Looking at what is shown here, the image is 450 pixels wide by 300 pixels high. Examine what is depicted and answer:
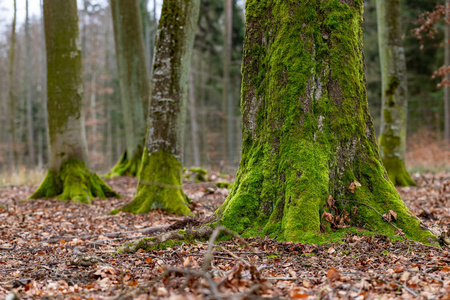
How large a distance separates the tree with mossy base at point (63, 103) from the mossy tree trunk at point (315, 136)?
512cm

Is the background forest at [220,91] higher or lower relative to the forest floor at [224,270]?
higher

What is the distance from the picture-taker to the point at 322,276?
261cm

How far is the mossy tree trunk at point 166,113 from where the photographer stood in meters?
6.19

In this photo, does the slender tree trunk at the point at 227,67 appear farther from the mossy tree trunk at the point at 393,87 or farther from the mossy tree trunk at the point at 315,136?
the mossy tree trunk at the point at 315,136

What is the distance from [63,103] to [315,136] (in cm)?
616

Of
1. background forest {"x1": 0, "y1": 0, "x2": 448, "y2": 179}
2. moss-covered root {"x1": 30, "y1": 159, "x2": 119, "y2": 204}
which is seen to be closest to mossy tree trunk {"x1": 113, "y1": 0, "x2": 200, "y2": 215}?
moss-covered root {"x1": 30, "y1": 159, "x2": 119, "y2": 204}

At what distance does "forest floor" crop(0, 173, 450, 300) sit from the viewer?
222 cm

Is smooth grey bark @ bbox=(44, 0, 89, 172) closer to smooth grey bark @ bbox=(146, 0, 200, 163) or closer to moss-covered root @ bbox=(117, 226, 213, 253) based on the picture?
smooth grey bark @ bbox=(146, 0, 200, 163)

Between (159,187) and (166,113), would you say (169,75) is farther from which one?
(159,187)

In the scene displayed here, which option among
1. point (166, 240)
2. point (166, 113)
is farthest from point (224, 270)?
point (166, 113)

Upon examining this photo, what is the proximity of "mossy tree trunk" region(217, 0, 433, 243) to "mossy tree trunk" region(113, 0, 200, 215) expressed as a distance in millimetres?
2689

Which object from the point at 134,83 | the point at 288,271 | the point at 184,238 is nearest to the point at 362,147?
the point at 288,271

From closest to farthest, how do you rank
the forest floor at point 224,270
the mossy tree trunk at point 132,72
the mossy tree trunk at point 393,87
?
the forest floor at point 224,270 → the mossy tree trunk at point 393,87 → the mossy tree trunk at point 132,72

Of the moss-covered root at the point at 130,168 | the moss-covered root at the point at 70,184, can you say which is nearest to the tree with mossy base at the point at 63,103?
the moss-covered root at the point at 70,184
